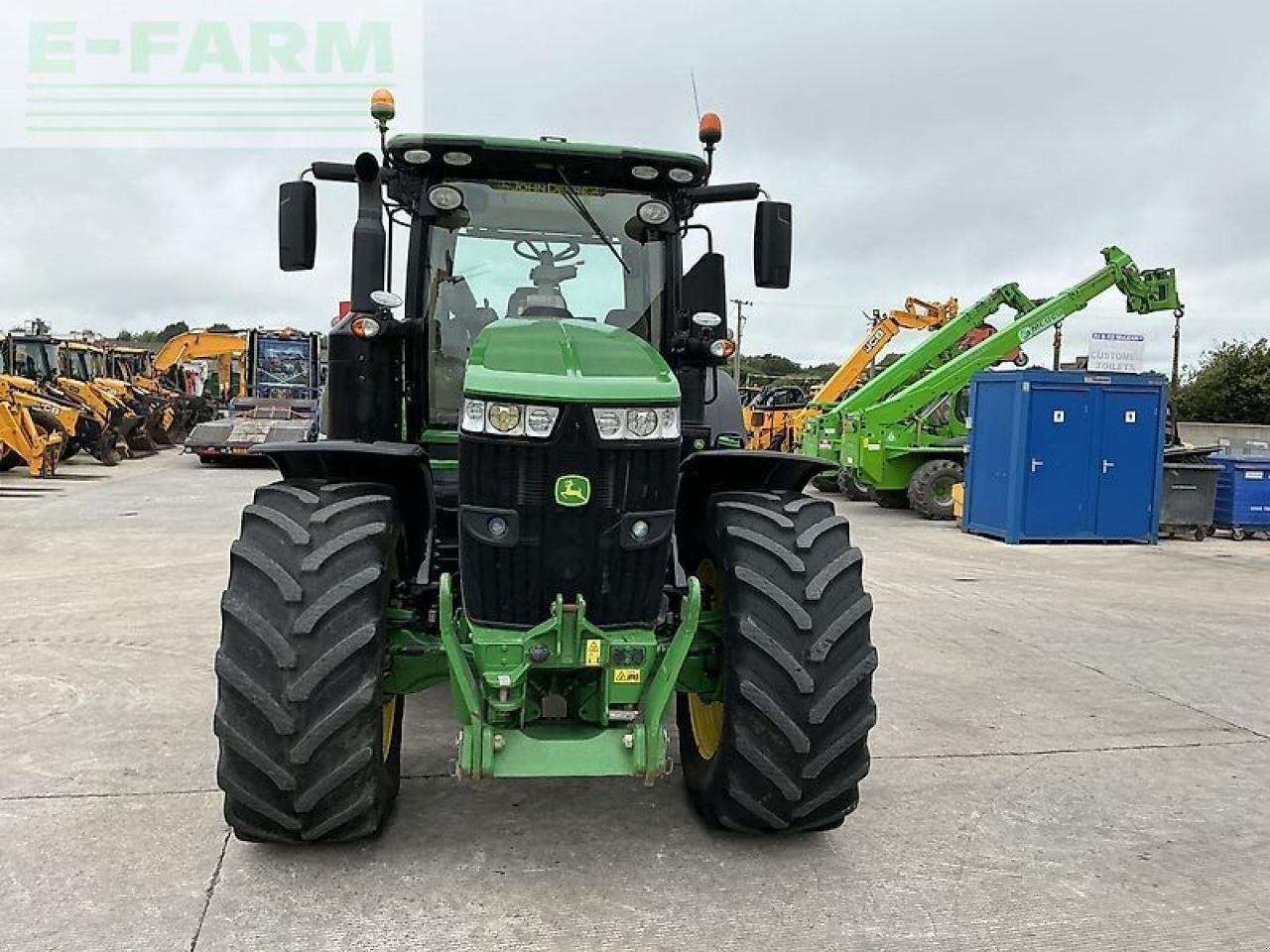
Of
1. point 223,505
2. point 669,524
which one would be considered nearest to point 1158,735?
point 669,524

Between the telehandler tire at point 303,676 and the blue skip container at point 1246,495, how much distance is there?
45.7ft

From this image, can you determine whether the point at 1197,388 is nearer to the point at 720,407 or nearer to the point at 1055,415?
the point at 1055,415

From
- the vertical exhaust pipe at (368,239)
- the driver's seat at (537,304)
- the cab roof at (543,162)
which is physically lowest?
the driver's seat at (537,304)

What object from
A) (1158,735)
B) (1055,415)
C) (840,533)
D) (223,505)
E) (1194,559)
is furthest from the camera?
(223,505)

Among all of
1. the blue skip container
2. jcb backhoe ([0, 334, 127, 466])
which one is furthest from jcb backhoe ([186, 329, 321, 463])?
the blue skip container

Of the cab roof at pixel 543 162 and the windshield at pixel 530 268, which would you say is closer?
the cab roof at pixel 543 162

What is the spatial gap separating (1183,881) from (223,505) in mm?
12727

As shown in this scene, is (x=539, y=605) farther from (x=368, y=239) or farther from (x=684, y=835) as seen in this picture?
(x=368, y=239)

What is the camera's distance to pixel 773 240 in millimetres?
4453

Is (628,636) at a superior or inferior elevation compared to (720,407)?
inferior

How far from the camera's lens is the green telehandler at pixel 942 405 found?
1550 cm

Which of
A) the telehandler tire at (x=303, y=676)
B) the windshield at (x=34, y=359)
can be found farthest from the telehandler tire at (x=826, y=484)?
the telehandler tire at (x=303, y=676)

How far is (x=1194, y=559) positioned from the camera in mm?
11906

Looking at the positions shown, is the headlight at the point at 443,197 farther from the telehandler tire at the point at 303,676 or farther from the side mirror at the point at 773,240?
the telehandler tire at the point at 303,676
